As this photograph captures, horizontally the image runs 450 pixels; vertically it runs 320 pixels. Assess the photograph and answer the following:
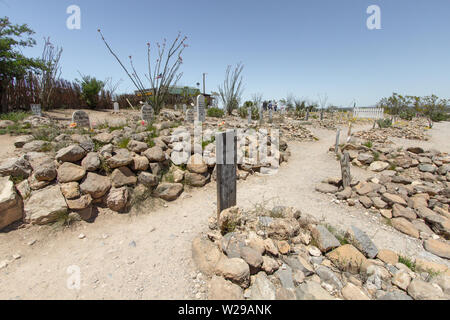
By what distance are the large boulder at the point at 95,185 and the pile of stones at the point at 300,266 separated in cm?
198

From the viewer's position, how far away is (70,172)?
329 cm

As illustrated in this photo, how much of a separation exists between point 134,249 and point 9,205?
1914 mm

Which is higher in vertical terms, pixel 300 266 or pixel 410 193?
pixel 410 193

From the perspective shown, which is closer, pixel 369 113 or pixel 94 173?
pixel 94 173

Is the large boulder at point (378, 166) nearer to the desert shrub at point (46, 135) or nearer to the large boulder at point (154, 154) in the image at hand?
the large boulder at point (154, 154)

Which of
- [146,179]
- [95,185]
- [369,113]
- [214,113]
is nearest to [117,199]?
[95,185]

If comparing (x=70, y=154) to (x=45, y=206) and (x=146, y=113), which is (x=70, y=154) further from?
(x=146, y=113)

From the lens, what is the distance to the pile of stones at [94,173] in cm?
294

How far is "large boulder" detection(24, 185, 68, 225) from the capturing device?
284 centimetres

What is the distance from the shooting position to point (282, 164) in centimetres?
657
